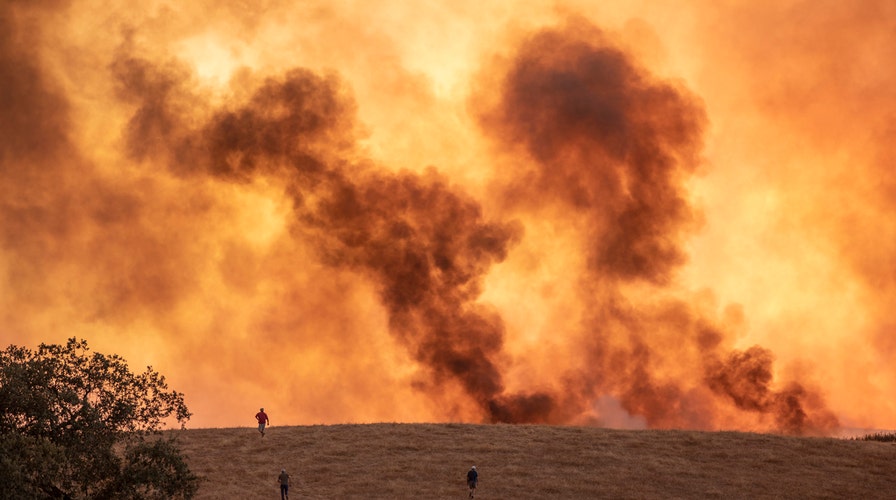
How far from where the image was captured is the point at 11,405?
30469mm

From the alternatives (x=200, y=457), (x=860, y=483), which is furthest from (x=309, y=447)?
(x=860, y=483)

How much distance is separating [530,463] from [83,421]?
1300 inches

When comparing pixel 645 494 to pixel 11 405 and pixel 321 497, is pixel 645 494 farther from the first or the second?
pixel 11 405

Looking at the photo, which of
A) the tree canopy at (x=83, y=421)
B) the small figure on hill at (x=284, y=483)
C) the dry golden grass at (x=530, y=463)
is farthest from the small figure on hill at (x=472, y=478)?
the tree canopy at (x=83, y=421)

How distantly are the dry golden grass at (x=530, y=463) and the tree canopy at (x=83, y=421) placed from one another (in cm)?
1758

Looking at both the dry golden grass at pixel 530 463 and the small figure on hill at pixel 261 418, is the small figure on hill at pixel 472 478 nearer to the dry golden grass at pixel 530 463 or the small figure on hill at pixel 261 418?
the dry golden grass at pixel 530 463

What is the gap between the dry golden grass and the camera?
50.6 meters

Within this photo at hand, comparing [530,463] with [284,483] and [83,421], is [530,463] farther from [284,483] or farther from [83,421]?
[83,421]

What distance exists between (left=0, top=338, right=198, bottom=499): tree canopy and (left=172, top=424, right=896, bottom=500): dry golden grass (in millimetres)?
17577

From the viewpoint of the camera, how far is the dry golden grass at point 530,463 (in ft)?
166

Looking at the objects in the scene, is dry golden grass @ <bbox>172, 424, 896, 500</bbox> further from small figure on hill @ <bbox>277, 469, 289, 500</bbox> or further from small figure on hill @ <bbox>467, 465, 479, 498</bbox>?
small figure on hill @ <bbox>277, 469, 289, 500</bbox>

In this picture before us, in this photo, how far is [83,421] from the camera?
31.4 m

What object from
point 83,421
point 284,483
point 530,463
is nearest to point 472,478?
point 530,463

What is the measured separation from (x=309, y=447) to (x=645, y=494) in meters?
25.2
